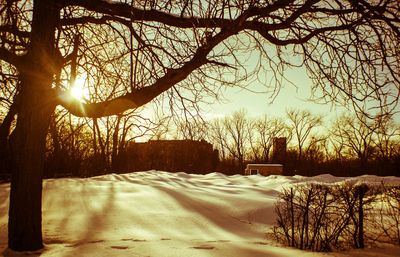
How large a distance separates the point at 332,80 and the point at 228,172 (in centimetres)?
4213

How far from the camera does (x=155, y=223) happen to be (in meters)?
6.77

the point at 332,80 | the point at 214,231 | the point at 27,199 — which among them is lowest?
the point at 214,231

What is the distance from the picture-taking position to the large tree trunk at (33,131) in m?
5.00

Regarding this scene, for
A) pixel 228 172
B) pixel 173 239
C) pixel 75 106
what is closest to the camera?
pixel 75 106

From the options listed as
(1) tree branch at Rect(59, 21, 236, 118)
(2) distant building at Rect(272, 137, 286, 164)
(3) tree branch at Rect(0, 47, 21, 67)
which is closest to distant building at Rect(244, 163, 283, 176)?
(2) distant building at Rect(272, 137, 286, 164)

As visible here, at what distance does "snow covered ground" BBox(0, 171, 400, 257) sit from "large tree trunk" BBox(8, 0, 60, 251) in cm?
34

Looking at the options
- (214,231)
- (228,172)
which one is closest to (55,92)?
(214,231)

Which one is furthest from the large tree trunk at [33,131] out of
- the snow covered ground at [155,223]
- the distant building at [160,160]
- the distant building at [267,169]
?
the distant building at [267,169]

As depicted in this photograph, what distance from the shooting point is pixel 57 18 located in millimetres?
5480

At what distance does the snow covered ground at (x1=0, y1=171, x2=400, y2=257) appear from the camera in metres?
4.93

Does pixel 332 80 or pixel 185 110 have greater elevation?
pixel 332 80

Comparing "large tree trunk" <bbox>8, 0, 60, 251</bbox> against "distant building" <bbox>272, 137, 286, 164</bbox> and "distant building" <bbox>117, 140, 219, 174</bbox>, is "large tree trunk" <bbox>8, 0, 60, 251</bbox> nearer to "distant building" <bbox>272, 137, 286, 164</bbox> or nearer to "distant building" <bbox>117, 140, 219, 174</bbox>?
"distant building" <bbox>117, 140, 219, 174</bbox>

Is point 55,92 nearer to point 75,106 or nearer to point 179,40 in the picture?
point 75,106

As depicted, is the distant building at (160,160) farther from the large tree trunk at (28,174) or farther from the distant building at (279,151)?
the large tree trunk at (28,174)
